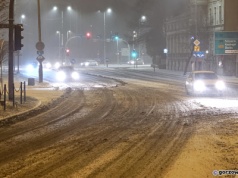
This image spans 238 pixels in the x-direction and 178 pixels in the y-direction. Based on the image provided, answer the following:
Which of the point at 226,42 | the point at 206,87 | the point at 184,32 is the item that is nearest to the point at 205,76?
the point at 206,87

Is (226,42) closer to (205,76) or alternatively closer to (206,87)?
(205,76)

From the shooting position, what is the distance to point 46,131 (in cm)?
1386

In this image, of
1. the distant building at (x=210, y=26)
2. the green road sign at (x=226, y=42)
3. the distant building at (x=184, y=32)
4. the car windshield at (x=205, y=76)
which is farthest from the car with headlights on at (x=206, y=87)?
the distant building at (x=184, y=32)

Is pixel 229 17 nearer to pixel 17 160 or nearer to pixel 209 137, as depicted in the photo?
pixel 209 137

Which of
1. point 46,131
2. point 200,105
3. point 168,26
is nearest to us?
point 46,131

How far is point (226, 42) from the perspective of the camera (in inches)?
1960

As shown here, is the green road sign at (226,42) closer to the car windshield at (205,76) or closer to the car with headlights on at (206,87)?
the car windshield at (205,76)

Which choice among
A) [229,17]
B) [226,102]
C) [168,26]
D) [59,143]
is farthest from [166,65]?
[59,143]

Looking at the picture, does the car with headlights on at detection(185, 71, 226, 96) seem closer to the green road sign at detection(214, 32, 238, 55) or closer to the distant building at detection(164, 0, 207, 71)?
the green road sign at detection(214, 32, 238, 55)

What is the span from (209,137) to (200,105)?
30.1 ft

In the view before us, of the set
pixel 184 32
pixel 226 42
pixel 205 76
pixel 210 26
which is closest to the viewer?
pixel 205 76

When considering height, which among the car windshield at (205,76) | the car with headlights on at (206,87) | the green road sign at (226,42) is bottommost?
the car with headlights on at (206,87)

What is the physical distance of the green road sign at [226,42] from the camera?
4947 cm

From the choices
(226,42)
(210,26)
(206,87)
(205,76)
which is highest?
(210,26)
